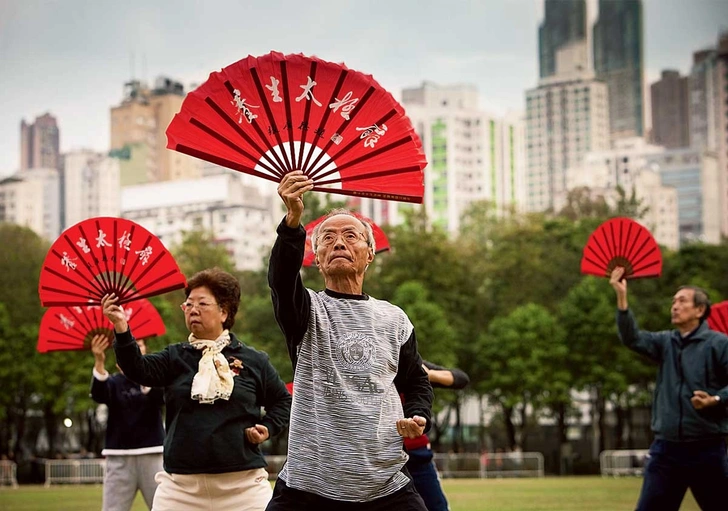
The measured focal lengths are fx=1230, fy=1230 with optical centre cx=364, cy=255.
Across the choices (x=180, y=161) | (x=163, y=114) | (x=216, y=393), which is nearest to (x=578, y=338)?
(x=216, y=393)

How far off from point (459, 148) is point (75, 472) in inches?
6104

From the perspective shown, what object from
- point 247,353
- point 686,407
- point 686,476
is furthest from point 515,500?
point 247,353

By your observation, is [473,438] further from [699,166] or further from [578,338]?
[699,166]

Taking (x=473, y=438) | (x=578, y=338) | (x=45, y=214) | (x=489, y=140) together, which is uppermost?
(x=489, y=140)

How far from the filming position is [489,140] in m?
194

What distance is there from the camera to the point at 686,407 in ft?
34.4

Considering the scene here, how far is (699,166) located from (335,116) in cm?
19124

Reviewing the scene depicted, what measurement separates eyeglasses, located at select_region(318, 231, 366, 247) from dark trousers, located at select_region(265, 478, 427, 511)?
116cm

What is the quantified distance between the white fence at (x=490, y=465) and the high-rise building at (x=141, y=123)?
418 ft

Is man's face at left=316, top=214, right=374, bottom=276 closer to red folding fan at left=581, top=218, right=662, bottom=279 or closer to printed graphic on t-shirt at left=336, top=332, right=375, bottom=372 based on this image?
printed graphic on t-shirt at left=336, top=332, right=375, bottom=372

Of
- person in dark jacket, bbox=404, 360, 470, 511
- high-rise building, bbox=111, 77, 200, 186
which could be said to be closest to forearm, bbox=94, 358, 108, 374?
person in dark jacket, bbox=404, 360, 470, 511

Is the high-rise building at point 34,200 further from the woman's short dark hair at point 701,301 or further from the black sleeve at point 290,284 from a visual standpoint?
the black sleeve at point 290,284

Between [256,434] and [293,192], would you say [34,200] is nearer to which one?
[256,434]

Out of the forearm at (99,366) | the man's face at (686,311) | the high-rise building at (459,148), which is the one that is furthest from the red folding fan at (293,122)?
the high-rise building at (459,148)
